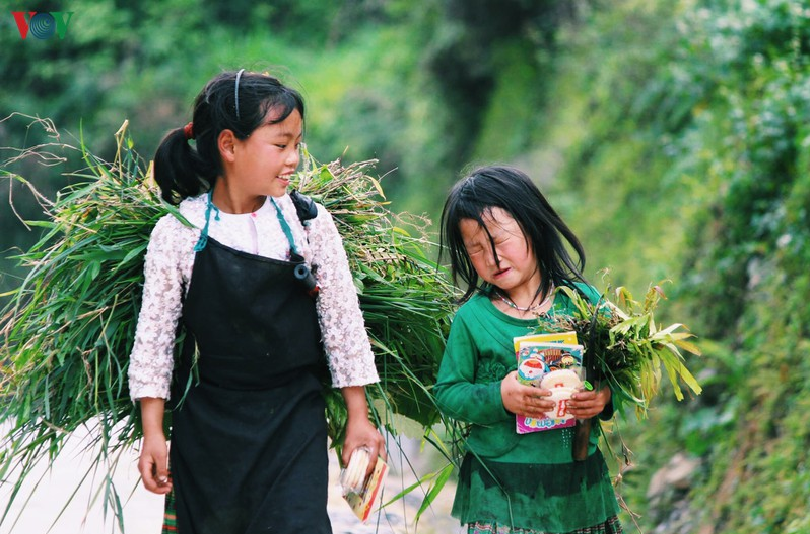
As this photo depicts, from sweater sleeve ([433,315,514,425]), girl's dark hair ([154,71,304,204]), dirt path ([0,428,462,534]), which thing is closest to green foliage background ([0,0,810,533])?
girl's dark hair ([154,71,304,204])

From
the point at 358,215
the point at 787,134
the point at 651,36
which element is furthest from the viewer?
the point at 651,36

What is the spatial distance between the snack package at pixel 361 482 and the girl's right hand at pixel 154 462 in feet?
1.39

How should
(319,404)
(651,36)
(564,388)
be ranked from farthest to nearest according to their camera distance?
(651,36)
(319,404)
(564,388)

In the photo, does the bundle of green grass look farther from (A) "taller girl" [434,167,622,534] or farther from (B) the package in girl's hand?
(B) the package in girl's hand

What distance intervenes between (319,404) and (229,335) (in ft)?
1.02

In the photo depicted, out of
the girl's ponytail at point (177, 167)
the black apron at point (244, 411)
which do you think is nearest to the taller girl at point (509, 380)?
the black apron at point (244, 411)

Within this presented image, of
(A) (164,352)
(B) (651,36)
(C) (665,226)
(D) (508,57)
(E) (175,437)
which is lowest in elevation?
(E) (175,437)

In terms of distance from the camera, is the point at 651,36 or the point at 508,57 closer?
the point at 651,36

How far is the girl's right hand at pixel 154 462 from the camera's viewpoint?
2.47 metres

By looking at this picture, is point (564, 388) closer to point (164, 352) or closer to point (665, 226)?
point (164, 352)

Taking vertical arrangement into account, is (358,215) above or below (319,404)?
above

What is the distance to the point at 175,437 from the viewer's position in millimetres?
2555

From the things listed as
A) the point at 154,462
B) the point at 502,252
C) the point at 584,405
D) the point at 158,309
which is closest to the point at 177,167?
the point at 158,309

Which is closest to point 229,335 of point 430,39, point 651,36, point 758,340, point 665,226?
point 758,340
